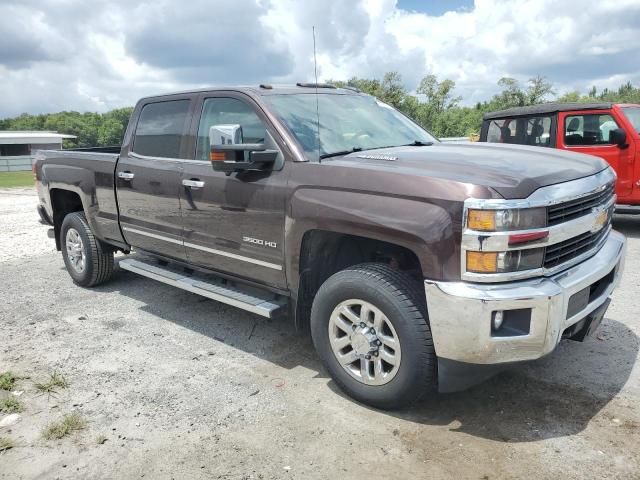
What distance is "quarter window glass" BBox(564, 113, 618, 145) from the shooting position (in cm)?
848

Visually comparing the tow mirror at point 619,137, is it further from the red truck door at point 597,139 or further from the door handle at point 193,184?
the door handle at point 193,184

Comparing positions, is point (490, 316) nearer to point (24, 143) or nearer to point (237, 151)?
point (237, 151)

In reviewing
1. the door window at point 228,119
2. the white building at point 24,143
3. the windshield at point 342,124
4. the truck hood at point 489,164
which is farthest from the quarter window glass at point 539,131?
the white building at point 24,143

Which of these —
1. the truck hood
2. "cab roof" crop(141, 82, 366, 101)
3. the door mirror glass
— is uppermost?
"cab roof" crop(141, 82, 366, 101)

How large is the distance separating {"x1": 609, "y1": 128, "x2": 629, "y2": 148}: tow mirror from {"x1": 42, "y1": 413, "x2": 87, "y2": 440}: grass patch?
798 cm

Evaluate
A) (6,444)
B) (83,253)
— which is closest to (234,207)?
(6,444)

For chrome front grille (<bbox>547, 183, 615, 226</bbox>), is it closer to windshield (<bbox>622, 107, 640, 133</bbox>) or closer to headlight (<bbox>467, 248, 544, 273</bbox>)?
headlight (<bbox>467, 248, 544, 273</bbox>)

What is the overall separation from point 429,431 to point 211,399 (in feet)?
4.60

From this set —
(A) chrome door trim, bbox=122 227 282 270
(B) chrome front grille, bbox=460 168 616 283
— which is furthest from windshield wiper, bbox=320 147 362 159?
(B) chrome front grille, bbox=460 168 616 283

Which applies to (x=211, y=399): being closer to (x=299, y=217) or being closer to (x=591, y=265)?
(x=299, y=217)

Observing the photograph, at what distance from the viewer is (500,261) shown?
287 cm

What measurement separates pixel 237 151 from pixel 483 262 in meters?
1.80

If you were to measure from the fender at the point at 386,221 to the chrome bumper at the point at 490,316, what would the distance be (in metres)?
0.14

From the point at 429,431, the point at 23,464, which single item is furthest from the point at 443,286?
the point at 23,464
